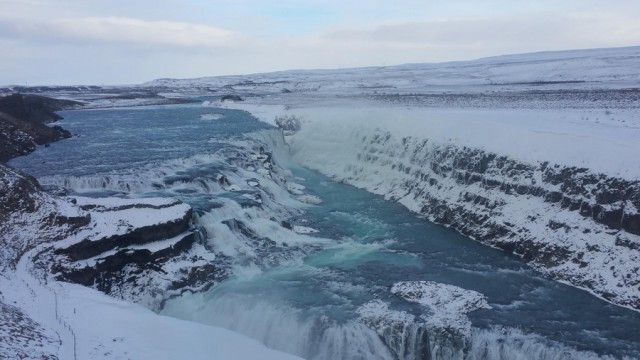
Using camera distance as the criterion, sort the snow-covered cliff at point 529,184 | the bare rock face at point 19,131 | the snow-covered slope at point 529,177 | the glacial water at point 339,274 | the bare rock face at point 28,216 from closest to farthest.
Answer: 1. the glacial water at point 339,274
2. the bare rock face at point 28,216
3. the snow-covered cliff at point 529,184
4. the snow-covered slope at point 529,177
5. the bare rock face at point 19,131

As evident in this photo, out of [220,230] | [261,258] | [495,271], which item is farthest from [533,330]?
[220,230]

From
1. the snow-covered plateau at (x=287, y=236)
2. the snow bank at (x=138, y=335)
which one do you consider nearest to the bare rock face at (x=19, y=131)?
the snow-covered plateau at (x=287, y=236)

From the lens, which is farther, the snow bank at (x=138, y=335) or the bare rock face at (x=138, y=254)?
the bare rock face at (x=138, y=254)

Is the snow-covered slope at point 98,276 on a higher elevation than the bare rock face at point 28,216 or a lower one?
lower

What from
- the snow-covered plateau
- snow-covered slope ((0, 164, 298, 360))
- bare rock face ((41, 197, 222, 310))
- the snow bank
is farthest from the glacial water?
the snow bank

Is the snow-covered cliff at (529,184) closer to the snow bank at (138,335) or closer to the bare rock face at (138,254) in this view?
the snow bank at (138,335)

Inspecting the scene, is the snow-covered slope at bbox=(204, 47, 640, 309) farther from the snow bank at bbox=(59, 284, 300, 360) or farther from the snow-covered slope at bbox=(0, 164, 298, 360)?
the snow-covered slope at bbox=(0, 164, 298, 360)

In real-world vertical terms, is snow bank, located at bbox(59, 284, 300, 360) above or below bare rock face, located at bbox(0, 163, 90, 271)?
below

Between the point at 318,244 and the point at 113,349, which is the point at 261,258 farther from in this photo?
the point at 113,349

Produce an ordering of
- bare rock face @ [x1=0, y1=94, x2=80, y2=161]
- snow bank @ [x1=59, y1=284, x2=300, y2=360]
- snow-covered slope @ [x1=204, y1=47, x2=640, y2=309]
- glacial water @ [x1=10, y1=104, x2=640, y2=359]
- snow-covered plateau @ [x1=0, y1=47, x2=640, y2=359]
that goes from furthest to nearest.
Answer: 1. bare rock face @ [x1=0, y1=94, x2=80, y2=161]
2. snow-covered slope @ [x1=204, y1=47, x2=640, y2=309]
3. glacial water @ [x1=10, y1=104, x2=640, y2=359]
4. snow-covered plateau @ [x1=0, y1=47, x2=640, y2=359]
5. snow bank @ [x1=59, y1=284, x2=300, y2=360]
